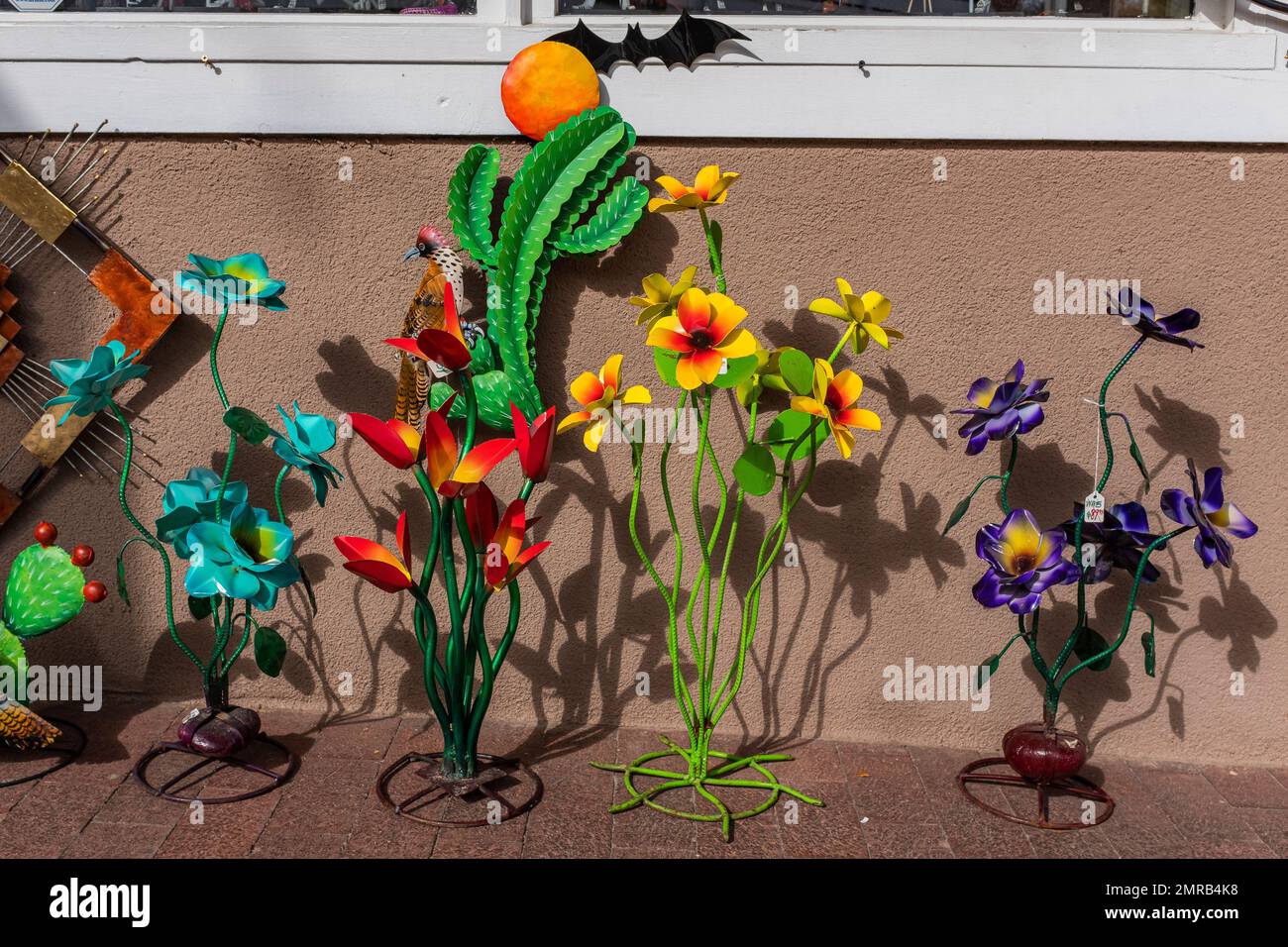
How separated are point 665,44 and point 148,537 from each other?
2.14m

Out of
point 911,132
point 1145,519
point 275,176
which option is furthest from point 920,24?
point 275,176

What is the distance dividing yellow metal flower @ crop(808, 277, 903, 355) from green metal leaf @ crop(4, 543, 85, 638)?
228 centimetres

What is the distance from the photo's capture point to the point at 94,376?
3393 millimetres

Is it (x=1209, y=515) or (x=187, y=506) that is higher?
(x=187, y=506)

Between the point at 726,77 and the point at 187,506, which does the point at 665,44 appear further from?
the point at 187,506

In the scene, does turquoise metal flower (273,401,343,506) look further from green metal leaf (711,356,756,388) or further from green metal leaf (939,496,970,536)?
green metal leaf (939,496,970,536)

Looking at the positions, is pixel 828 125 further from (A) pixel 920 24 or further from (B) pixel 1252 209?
(B) pixel 1252 209

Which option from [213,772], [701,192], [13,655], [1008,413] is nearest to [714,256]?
[701,192]

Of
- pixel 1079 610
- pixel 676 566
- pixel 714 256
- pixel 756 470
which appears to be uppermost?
pixel 714 256

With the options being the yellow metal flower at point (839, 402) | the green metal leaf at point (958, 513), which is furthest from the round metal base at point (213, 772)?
the green metal leaf at point (958, 513)

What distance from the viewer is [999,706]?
12.9 ft

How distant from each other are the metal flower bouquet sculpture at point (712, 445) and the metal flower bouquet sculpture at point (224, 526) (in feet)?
2.71

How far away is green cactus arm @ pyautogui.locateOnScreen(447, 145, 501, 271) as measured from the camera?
3631mm

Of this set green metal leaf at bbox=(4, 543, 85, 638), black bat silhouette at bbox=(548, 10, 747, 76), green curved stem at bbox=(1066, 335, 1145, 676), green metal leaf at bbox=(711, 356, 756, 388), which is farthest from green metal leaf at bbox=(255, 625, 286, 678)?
green curved stem at bbox=(1066, 335, 1145, 676)
